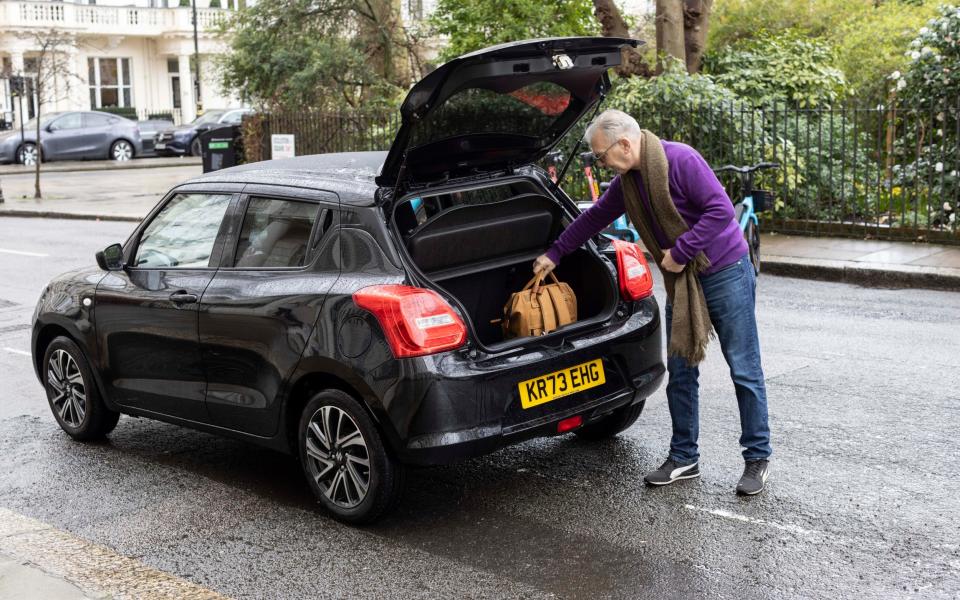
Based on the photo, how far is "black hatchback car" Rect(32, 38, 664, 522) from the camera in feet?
15.5

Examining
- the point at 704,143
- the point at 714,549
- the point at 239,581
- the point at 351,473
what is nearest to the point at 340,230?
the point at 351,473

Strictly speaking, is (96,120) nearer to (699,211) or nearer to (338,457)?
(338,457)

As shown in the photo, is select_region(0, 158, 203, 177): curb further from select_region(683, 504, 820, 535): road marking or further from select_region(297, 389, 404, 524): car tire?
select_region(683, 504, 820, 535): road marking

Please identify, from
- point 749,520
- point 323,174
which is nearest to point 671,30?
point 323,174

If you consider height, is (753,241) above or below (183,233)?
below

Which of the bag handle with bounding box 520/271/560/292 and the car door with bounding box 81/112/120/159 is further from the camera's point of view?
the car door with bounding box 81/112/120/159

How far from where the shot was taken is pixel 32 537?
4.82 metres

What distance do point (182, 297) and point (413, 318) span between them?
149 cm

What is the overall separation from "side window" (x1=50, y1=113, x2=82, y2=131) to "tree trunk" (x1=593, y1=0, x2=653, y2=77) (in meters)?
23.4

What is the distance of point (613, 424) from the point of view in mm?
6012

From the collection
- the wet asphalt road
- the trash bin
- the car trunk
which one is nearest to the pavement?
the trash bin

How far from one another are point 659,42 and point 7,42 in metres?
36.7

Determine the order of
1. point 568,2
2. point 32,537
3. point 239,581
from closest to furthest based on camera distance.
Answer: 1. point 239,581
2. point 32,537
3. point 568,2

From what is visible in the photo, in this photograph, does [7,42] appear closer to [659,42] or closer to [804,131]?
[659,42]
